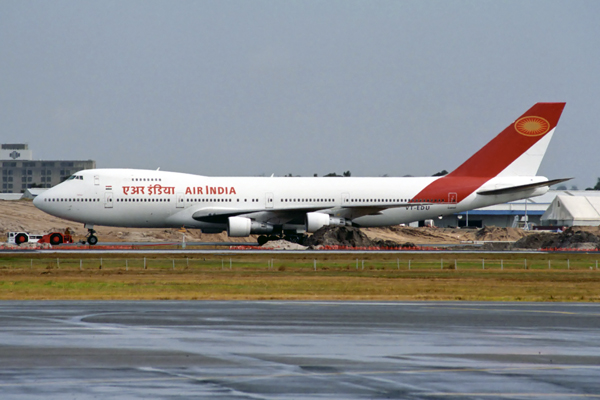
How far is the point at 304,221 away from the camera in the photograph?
5409cm

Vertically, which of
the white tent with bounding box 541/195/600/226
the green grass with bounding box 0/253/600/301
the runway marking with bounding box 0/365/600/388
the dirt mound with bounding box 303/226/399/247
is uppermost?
the white tent with bounding box 541/195/600/226

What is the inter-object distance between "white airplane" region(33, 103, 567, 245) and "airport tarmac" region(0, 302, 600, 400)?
29960 millimetres

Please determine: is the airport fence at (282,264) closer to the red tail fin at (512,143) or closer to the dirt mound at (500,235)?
the red tail fin at (512,143)

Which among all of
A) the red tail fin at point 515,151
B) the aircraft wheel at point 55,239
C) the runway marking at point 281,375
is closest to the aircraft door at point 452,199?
the red tail fin at point 515,151

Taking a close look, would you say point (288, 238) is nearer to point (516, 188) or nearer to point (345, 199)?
point (345, 199)

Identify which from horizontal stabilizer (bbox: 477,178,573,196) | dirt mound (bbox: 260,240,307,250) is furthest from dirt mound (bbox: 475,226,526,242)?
dirt mound (bbox: 260,240,307,250)

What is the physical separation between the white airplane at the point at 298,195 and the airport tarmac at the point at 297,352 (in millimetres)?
29960

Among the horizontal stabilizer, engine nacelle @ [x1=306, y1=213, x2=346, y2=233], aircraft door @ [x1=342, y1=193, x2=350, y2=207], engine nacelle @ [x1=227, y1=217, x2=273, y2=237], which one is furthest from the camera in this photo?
aircraft door @ [x1=342, y1=193, x2=350, y2=207]

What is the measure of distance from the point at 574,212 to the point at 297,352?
10047cm

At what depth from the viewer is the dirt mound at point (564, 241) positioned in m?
55.1

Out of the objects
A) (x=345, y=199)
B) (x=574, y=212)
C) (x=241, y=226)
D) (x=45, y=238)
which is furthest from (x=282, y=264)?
(x=574, y=212)

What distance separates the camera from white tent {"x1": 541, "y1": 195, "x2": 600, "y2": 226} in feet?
349

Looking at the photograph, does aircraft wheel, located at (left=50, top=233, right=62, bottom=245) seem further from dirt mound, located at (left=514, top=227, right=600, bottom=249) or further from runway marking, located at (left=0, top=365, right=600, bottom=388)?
runway marking, located at (left=0, top=365, right=600, bottom=388)

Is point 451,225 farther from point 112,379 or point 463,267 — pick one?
point 112,379
